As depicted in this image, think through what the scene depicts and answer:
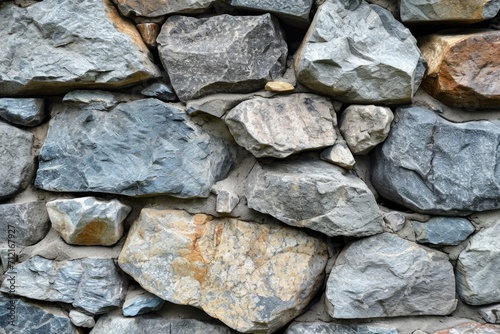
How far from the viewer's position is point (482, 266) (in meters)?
1.02

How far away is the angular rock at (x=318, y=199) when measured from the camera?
99cm

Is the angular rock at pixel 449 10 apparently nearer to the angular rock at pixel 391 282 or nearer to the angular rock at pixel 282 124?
the angular rock at pixel 282 124

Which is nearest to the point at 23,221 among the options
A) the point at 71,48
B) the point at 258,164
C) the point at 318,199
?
the point at 71,48

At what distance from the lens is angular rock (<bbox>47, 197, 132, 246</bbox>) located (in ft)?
3.51

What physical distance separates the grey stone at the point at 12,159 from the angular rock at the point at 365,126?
851 mm

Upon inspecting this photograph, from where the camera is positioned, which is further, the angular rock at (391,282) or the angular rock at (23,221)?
the angular rock at (23,221)

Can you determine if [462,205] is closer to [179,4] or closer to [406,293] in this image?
[406,293]

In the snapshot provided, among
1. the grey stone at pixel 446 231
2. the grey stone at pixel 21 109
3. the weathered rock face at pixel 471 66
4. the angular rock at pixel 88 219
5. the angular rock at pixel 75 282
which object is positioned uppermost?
the weathered rock face at pixel 471 66

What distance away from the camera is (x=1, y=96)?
113 centimetres

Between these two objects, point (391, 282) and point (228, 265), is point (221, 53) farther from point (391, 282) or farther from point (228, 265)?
point (391, 282)

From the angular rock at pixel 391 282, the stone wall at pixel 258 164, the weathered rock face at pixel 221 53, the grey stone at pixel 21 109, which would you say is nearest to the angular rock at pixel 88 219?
the stone wall at pixel 258 164

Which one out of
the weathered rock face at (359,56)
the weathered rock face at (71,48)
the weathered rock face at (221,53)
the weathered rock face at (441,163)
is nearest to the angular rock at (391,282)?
the weathered rock face at (441,163)

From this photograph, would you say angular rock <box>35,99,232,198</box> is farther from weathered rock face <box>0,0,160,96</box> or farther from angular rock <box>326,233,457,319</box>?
angular rock <box>326,233,457,319</box>

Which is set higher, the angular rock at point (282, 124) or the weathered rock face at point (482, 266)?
the angular rock at point (282, 124)
